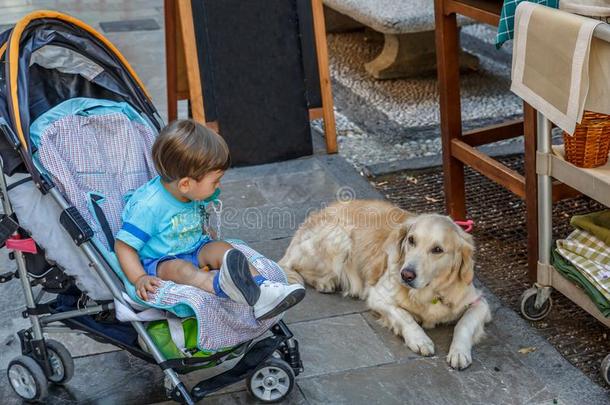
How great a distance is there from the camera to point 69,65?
3.86 meters

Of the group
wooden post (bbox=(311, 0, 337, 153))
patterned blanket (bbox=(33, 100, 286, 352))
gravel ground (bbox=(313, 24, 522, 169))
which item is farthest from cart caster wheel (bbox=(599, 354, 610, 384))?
wooden post (bbox=(311, 0, 337, 153))

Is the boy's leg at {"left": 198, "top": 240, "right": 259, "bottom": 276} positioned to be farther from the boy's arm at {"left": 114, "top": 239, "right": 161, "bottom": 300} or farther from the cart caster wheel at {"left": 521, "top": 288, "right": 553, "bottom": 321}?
the cart caster wheel at {"left": 521, "top": 288, "right": 553, "bottom": 321}

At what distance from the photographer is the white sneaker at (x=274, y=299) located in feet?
11.0

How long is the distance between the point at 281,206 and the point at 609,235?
7.27ft

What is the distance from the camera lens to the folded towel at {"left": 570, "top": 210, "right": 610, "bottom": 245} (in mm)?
4023

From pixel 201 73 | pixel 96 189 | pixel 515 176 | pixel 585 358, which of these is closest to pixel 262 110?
pixel 201 73

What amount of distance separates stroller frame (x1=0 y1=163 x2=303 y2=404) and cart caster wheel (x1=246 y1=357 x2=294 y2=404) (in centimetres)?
4

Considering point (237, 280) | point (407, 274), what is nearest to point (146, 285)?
point (237, 280)

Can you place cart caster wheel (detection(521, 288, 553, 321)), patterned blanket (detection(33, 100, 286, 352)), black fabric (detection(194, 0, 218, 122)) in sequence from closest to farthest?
patterned blanket (detection(33, 100, 286, 352))
cart caster wheel (detection(521, 288, 553, 321))
black fabric (detection(194, 0, 218, 122))

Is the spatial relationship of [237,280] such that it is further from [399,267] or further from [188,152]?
[399,267]

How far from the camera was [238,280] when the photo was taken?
10.7ft

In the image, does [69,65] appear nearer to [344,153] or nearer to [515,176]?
[515,176]

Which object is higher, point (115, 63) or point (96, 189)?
Answer: point (115, 63)

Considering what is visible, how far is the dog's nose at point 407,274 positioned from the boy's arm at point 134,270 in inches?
45.6
